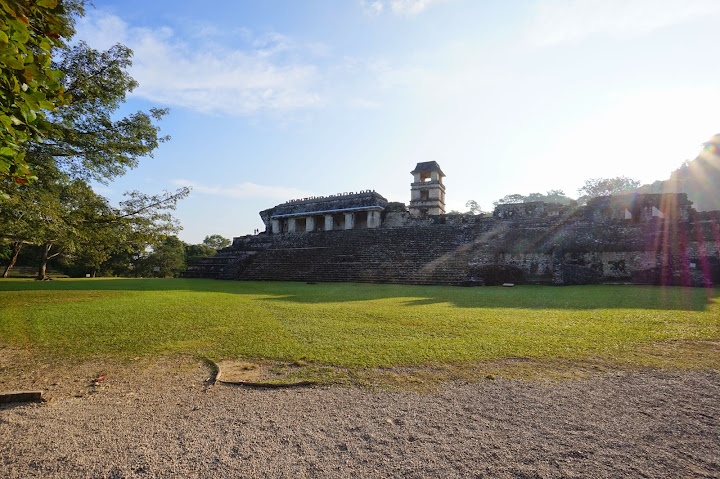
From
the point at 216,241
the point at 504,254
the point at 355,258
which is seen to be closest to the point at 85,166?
the point at 355,258

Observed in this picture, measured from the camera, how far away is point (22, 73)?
2133 mm

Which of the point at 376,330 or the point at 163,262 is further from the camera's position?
the point at 163,262

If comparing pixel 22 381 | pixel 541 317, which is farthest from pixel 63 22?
pixel 541 317

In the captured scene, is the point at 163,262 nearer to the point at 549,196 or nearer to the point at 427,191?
the point at 427,191

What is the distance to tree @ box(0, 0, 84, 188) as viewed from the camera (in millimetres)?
1951

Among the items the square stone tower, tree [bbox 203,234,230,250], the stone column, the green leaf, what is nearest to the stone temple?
the stone column

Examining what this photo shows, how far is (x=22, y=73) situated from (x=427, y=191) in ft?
94.7

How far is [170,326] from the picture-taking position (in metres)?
5.39

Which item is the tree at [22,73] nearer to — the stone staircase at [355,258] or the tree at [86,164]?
the tree at [86,164]

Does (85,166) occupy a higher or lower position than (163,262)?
higher

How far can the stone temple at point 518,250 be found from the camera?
12.6m

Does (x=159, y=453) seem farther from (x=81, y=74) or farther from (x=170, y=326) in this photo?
(x=81, y=74)

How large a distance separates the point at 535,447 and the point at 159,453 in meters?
2.26

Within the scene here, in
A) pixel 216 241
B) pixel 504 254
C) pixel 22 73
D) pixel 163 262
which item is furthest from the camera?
pixel 216 241
